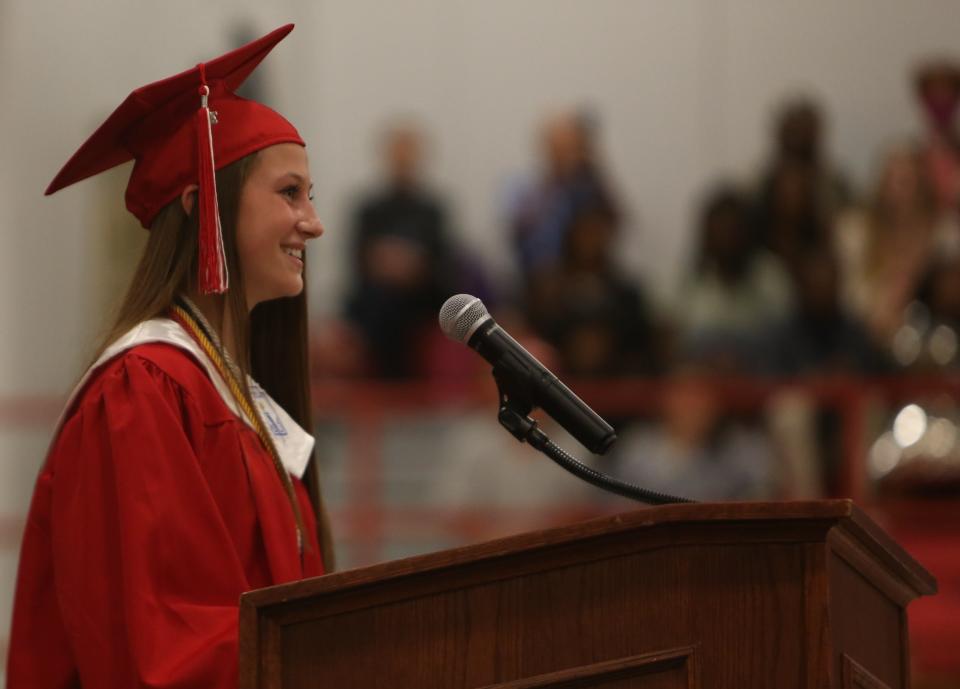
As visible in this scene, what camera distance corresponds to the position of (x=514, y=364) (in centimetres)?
215

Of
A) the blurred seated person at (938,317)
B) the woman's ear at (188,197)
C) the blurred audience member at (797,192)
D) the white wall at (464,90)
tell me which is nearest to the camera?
the woman's ear at (188,197)

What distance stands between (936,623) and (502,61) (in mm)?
4561

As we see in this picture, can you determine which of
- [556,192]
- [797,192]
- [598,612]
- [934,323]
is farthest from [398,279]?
[598,612]

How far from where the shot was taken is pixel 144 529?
2.16 m

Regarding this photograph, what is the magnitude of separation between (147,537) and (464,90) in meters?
7.03

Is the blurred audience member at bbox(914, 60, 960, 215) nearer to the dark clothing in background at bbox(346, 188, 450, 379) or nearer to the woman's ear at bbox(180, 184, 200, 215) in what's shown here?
the dark clothing in background at bbox(346, 188, 450, 379)

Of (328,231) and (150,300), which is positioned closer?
(150,300)

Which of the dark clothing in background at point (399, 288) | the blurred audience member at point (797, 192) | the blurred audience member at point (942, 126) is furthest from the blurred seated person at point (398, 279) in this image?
the blurred audience member at point (942, 126)

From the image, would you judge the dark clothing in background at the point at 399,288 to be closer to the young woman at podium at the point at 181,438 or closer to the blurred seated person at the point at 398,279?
the blurred seated person at the point at 398,279

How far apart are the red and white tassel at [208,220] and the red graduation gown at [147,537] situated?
0.41 ft

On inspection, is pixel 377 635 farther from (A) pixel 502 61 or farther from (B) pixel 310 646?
(A) pixel 502 61

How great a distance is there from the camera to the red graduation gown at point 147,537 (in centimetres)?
212

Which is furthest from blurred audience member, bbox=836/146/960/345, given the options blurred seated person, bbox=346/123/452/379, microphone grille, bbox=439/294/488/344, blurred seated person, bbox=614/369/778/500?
microphone grille, bbox=439/294/488/344

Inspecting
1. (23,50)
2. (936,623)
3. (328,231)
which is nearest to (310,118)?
(328,231)
